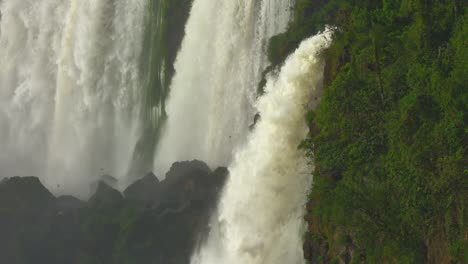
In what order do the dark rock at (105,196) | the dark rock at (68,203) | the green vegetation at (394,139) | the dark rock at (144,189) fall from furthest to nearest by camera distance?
the dark rock at (68,203)
the dark rock at (105,196)
the dark rock at (144,189)
the green vegetation at (394,139)

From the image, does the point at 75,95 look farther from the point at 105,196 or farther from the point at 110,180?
the point at 105,196

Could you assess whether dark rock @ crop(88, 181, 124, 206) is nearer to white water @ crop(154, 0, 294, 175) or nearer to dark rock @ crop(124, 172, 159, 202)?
dark rock @ crop(124, 172, 159, 202)

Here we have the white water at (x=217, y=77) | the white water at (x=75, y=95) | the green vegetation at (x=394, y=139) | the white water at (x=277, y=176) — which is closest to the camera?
the green vegetation at (x=394, y=139)

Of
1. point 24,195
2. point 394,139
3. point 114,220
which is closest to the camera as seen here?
point 394,139

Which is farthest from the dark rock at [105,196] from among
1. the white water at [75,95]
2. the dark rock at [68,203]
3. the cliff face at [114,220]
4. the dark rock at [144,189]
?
the white water at [75,95]

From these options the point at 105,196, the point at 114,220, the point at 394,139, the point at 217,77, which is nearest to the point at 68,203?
the point at 105,196

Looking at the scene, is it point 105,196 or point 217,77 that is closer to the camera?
point 217,77

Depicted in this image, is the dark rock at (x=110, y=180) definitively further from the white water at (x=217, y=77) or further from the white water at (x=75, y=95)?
the white water at (x=217, y=77)
